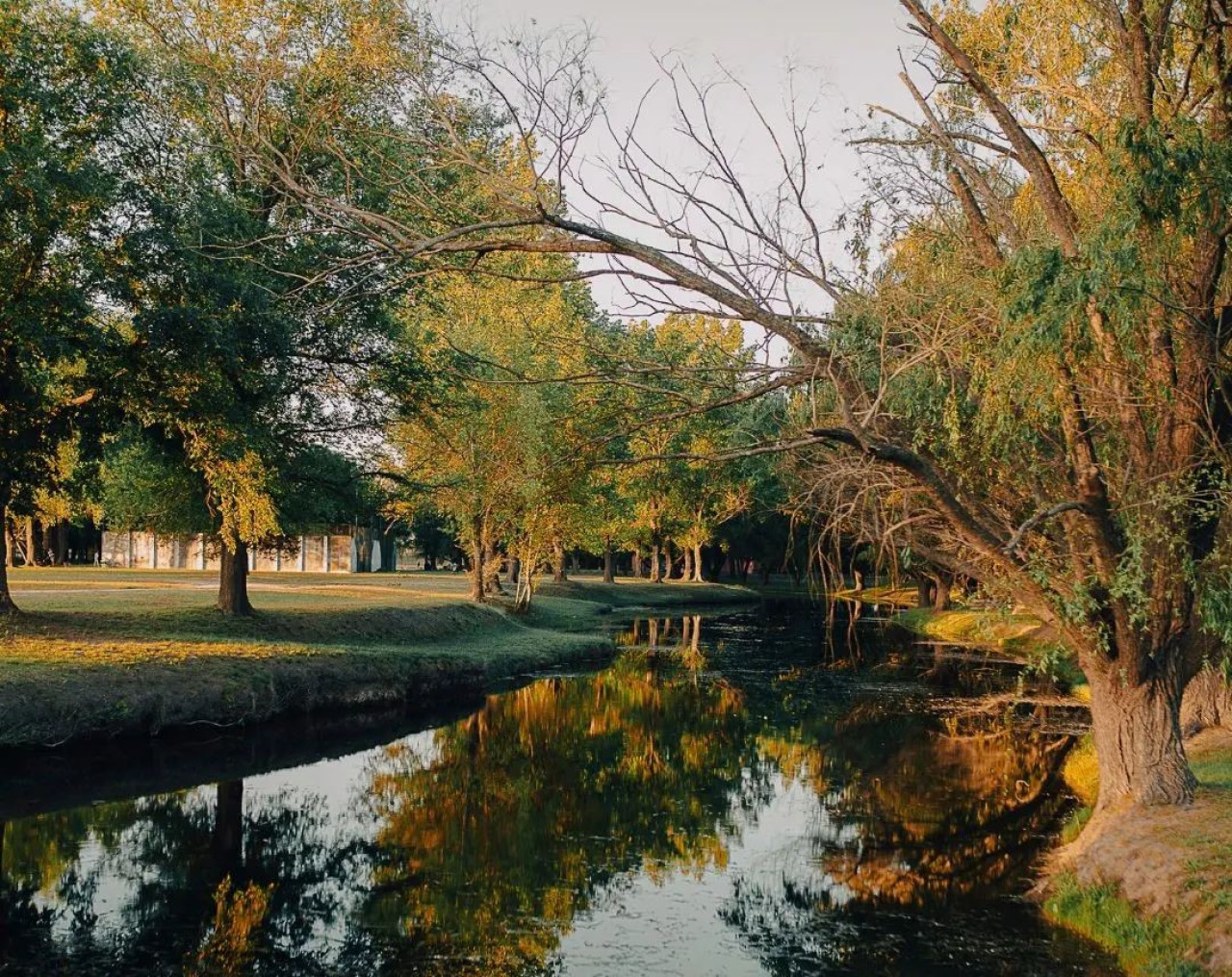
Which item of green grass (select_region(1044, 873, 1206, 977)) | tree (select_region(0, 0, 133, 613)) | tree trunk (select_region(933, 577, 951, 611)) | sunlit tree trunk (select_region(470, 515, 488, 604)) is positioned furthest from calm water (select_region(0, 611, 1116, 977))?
tree trunk (select_region(933, 577, 951, 611))

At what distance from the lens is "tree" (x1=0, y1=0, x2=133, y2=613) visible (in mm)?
21625

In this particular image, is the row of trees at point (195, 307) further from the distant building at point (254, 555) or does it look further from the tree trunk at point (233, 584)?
the distant building at point (254, 555)

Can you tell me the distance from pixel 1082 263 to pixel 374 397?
2241 centimetres

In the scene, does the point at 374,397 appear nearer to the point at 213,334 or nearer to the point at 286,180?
the point at 213,334

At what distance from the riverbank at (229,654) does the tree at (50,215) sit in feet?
12.7

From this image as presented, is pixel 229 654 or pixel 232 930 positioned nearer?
pixel 232 930

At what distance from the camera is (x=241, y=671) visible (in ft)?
78.1

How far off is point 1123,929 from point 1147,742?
2.64m

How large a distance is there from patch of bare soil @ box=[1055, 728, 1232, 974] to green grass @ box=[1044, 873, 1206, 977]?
0.40 feet

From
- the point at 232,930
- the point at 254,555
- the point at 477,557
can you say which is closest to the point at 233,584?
the point at 477,557

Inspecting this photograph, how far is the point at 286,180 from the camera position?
396 inches

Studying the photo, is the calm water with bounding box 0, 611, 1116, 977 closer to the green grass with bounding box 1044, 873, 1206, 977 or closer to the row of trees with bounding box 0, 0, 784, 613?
the green grass with bounding box 1044, 873, 1206, 977

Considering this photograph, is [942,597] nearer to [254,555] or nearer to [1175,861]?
[254,555]

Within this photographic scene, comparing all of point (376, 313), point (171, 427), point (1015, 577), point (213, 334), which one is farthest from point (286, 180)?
point (376, 313)
